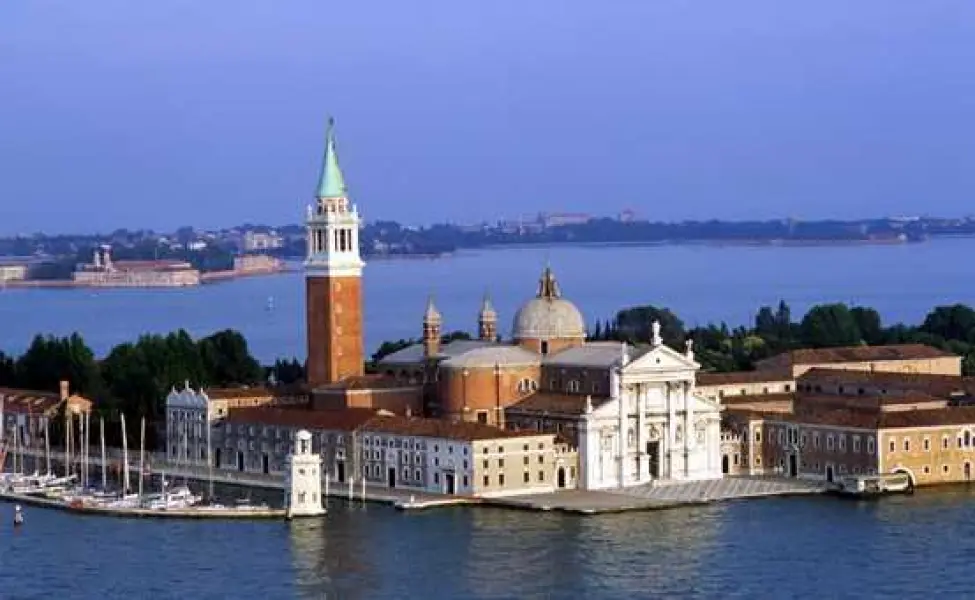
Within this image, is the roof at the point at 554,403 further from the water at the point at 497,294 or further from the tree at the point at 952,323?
the water at the point at 497,294

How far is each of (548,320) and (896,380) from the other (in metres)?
5.05

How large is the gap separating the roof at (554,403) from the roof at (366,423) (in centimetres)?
107

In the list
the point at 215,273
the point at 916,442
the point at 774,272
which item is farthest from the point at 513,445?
the point at 215,273

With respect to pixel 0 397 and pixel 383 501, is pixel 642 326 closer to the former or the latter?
pixel 0 397

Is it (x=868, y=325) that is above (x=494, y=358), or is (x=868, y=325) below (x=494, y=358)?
below

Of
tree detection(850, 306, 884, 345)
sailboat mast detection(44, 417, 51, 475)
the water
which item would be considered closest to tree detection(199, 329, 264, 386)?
sailboat mast detection(44, 417, 51, 475)

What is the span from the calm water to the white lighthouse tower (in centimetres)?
36

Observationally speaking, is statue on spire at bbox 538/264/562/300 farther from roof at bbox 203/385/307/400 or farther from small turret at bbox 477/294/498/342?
roof at bbox 203/385/307/400

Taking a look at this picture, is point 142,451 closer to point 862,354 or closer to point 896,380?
point 896,380

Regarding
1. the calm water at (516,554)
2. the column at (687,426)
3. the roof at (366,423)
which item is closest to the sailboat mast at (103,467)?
the roof at (366,423)

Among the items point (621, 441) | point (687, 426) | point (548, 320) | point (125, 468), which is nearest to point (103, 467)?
point (125, 468)

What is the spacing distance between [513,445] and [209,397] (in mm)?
6019

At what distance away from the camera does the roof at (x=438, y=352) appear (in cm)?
3422

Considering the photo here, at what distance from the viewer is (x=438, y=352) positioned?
3447 centimetres
